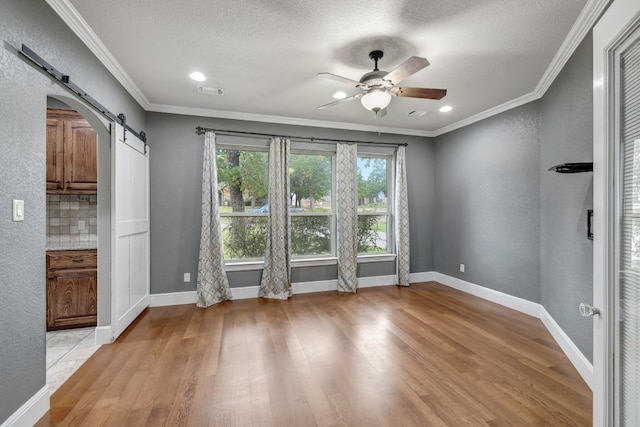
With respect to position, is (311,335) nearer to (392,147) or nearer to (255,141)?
(255,141)

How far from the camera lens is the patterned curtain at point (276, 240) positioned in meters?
4.24

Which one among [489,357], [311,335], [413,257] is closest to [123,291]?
[311,335]

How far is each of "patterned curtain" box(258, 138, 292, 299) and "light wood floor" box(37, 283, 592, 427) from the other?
2.15 feet

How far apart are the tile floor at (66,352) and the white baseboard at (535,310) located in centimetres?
399

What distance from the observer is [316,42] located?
2434 millimetres

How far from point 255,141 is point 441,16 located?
2916 mm

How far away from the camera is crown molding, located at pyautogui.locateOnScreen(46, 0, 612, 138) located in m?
2.02

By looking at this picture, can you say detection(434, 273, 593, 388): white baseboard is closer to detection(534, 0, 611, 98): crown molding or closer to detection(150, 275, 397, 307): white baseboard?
detection(150, 275, 397, 307): white baseboard

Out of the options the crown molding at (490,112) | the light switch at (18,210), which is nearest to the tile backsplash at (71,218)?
the light switch at (18,210)

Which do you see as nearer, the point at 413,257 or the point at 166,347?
the point at 166,347

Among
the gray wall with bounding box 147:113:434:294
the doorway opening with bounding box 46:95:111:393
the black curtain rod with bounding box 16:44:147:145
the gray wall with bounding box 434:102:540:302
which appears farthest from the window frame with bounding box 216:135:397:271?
the doorway opening with bounding box 46:95:111:393

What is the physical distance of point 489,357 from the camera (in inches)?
99.7

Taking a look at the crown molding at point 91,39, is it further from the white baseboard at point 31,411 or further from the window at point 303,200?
the white baseboard at point 31,411

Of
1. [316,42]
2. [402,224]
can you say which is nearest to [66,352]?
[316,42]
